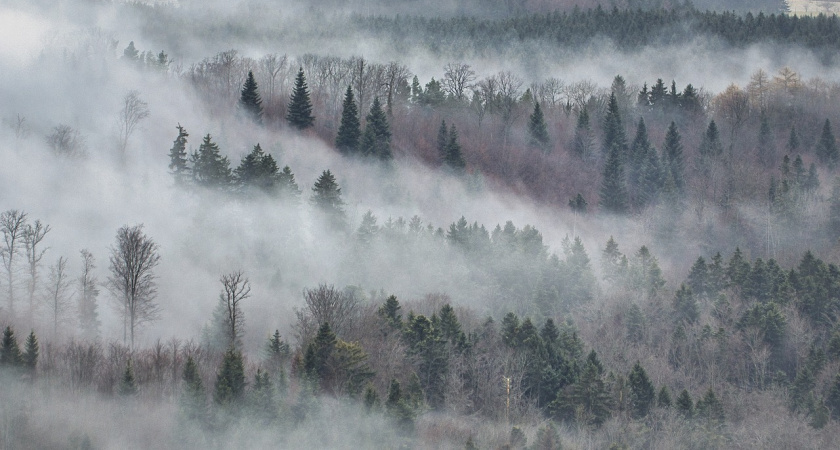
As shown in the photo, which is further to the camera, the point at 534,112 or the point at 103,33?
the point at 103,33

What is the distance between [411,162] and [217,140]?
21.8m

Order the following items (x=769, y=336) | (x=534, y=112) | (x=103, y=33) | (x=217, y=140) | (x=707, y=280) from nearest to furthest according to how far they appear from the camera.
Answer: (x=769, y=336) → (x=707, y=280) → (x=217, y=140) → (x=534, y=112) → (x=103, y=33)

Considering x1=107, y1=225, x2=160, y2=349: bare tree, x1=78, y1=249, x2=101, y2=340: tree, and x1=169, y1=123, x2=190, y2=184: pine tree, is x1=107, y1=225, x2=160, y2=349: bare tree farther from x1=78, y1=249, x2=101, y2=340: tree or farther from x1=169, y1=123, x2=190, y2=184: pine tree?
x1=169, y1=123, x2=190, y2=184: pine tree

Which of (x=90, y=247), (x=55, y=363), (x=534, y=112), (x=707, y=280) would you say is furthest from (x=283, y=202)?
(x=534, y=112)

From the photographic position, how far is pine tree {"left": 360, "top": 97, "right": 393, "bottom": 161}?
109438 millimetres

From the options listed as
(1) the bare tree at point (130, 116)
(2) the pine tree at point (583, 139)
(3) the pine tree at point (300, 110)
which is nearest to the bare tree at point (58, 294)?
(1) the bare tree at point (130, 116)

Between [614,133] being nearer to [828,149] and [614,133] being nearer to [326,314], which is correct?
[828,149]

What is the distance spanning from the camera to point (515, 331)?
7550 cm

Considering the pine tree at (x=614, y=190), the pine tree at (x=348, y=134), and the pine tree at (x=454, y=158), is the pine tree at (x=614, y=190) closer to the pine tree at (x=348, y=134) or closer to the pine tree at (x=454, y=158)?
the pine tree at (x=454, y=158)

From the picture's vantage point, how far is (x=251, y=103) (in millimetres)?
112875

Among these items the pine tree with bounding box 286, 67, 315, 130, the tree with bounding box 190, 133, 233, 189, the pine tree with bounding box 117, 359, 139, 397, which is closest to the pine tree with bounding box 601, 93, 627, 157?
the pine tree with bounding box 286, 67, 315, 130

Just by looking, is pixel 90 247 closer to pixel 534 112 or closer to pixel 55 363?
pixel 55 363

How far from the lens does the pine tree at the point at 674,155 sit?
11919 centimetres

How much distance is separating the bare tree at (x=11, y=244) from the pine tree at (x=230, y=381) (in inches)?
821
